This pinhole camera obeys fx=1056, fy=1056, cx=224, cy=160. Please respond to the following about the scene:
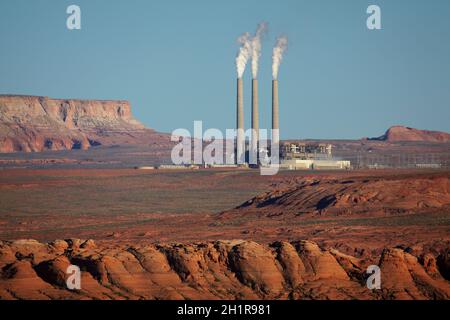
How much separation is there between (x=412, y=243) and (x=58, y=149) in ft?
515

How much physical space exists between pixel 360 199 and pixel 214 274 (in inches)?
1180

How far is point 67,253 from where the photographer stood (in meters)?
36.5

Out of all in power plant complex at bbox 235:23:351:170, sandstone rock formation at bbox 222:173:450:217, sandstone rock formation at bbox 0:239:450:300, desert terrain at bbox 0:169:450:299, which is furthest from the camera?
power plant complex at bbox 235:23:351:170

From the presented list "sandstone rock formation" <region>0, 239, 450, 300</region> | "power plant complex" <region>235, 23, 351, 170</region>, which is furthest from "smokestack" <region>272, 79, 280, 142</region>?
"sandstone rock formation" <region>0, 239, 450, 300</region>

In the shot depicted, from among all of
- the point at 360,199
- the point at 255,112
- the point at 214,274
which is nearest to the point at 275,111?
the point at 255,112

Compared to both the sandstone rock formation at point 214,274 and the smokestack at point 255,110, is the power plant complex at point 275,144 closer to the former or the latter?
the smokestack at point 255,110

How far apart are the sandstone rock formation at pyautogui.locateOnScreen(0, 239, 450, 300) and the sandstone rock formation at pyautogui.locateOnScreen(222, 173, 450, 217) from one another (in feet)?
77.5

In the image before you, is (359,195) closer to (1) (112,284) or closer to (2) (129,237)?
(2) (129,237)

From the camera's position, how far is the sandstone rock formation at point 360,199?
60594 mm

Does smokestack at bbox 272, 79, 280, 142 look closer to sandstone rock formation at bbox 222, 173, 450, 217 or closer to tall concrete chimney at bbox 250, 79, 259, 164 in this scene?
tall concrete chimney at bbox 250, 79, 259, 164

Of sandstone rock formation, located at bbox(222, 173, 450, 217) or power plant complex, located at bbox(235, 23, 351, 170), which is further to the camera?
power plant complex, located at bbox(235, 23, 351, 170)

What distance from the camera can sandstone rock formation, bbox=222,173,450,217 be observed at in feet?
199

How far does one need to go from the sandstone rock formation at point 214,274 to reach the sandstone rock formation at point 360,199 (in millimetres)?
23610

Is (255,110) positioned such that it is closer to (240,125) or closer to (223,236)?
(240,125)
